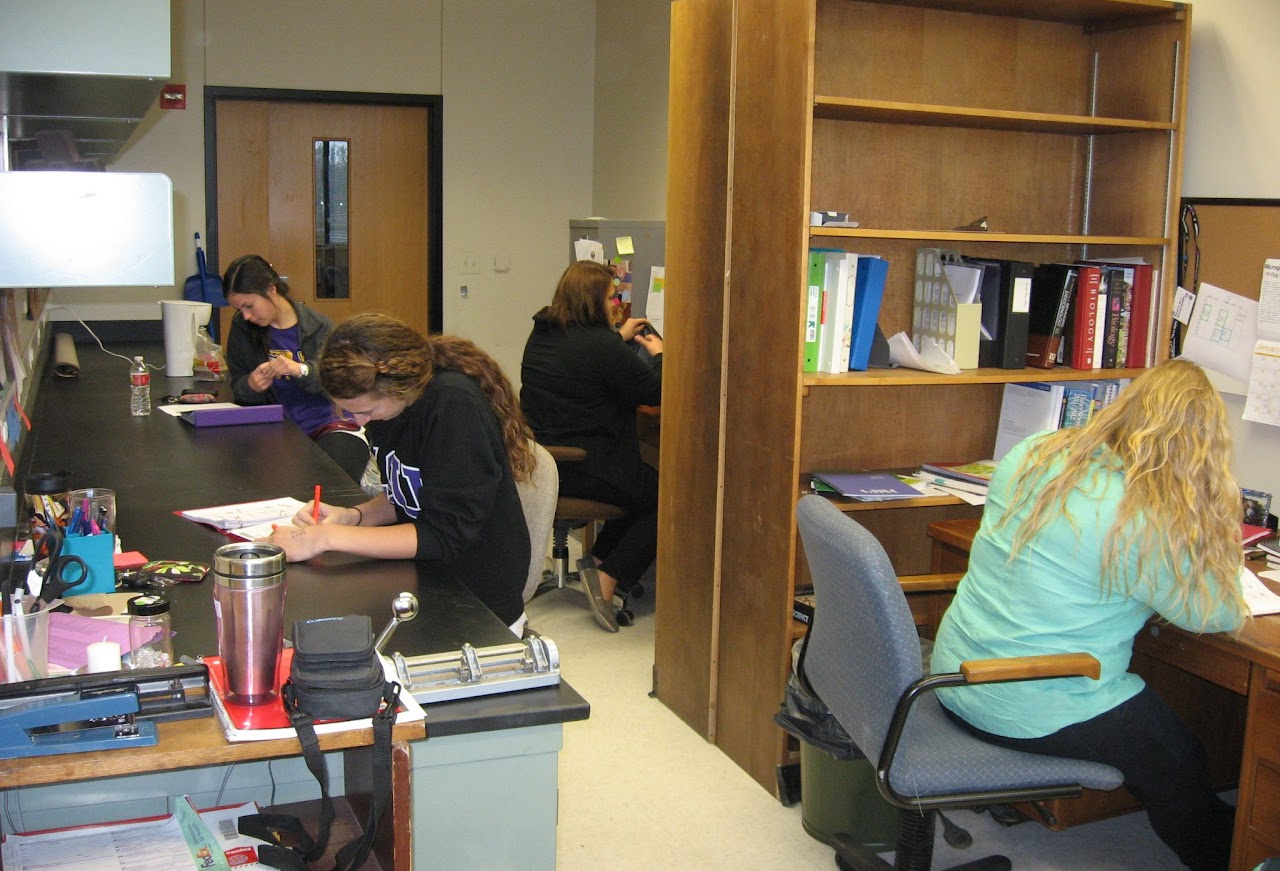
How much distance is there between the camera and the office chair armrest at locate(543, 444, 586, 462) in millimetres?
3830

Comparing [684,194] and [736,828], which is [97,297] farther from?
[736,828]

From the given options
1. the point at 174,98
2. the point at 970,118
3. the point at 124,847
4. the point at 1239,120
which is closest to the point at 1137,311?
the point at 1239,120

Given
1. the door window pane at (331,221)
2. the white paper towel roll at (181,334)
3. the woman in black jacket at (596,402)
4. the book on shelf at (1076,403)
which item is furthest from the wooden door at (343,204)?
the book on shelf at (1076,403)

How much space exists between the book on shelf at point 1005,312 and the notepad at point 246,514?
1771mm

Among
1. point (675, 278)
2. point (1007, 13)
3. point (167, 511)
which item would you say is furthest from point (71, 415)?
point (1007, 13)

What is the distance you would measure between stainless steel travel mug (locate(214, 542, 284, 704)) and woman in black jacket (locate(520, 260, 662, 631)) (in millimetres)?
2540

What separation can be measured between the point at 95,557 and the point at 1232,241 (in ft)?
8.69

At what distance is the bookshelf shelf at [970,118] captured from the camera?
275 cm

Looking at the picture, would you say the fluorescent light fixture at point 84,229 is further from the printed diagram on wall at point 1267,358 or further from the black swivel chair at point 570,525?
the printed diagram on wall at point 1267,358

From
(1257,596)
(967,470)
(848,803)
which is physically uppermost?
(967,470)

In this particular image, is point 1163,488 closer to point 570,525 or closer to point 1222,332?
point 1222,332

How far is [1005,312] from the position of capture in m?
3.06

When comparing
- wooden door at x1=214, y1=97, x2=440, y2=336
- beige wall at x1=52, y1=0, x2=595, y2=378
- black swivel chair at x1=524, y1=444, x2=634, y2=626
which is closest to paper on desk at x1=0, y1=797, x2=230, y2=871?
black swivel chair at x1=524, y1=444, x2=634, y2=626

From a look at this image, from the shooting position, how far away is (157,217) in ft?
4.17
